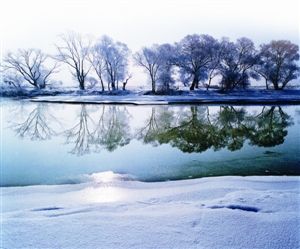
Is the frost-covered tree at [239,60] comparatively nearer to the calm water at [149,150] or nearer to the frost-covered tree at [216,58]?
the frost-covered tree at [216,58]

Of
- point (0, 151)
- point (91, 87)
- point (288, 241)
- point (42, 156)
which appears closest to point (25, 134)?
point (0, 151)

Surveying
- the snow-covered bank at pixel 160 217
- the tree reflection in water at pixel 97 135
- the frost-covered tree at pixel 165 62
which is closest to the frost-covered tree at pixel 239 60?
the frost-covered tree at pixel 165 62

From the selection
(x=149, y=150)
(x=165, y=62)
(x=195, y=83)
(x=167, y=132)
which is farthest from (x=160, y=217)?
(x=165, y=62)

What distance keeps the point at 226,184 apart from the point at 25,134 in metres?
6.86

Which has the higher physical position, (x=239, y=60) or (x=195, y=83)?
(x=239, y=60)

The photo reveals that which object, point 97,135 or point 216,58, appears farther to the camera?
point 216,58

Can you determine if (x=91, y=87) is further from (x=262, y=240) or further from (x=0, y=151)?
(x=262, y=240)

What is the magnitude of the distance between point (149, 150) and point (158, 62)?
20.9 m

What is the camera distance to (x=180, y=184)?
4129 millimetres

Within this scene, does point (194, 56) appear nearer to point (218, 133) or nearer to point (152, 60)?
point (152, 60)

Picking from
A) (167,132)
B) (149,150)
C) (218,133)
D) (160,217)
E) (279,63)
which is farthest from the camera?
(279,63)

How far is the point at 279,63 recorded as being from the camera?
83.4 ft

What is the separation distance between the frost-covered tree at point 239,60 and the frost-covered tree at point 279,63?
85 cm

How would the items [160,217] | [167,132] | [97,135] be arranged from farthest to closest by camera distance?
1. [167,132]
2. [97,135]
3. [160,217]
